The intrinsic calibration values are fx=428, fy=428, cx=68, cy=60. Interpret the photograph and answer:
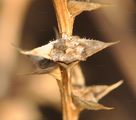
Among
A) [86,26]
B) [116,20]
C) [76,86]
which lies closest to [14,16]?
[86,26]

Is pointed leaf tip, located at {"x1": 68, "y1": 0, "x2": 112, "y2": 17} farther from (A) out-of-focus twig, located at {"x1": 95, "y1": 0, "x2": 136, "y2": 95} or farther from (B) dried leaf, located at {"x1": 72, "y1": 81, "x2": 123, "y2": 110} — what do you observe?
(A) out-of-focus twig, located at {"x1": 95, "y1": 0, "x2": 136, "y2": 95}

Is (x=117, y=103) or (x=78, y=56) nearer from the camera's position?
(x=78, y=56)

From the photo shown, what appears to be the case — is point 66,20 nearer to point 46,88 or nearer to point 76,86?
point 76,86

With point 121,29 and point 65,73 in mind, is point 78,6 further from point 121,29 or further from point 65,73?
point 121,29

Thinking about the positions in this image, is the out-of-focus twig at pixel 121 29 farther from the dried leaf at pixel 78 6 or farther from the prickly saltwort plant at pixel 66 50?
the dried leaf at pixel 78 6

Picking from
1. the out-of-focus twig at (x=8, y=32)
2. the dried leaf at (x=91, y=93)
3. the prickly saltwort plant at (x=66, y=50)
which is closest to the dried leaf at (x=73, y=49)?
the prickly saltwort plant at (x=66, y=50)

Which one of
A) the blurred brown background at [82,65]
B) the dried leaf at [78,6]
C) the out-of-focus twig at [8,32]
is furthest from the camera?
the blurred brown background at [82,65]

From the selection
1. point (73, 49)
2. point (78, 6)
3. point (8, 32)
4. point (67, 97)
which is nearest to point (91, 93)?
point (67, 97)

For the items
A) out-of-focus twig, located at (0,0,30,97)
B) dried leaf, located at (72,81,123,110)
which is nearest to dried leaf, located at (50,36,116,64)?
dried leaf, located at (72,81,123,110)
